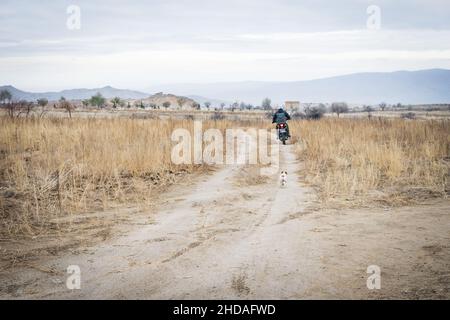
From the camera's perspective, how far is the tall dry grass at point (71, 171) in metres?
6.20

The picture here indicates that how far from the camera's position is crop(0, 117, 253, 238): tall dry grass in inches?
244

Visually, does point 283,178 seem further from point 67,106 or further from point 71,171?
point 67,106

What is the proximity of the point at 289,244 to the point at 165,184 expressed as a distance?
4079 mm

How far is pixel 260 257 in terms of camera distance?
429 centimetres

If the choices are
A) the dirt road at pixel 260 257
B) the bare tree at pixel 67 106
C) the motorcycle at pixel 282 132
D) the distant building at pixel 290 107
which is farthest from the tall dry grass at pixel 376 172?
the distant building at pixel 290 107

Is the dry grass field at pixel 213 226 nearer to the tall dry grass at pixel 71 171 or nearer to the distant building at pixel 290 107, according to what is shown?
the tall dry grass at pixel 71 171

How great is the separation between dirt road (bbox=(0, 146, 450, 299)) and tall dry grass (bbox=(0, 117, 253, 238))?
52.0 inches

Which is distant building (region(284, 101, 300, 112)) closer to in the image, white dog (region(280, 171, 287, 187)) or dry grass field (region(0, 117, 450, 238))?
dry grass field (region(0, 117, 450, 238))

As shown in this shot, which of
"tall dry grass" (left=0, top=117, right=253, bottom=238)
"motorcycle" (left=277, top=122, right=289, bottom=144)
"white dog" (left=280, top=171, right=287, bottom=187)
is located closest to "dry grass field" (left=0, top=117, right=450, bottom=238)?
"tall dry grass" (left=0, top=117, right=253, bottom=238)

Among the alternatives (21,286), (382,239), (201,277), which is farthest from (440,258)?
(21,286)

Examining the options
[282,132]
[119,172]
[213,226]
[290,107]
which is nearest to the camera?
[213,226]

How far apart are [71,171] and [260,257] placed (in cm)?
554

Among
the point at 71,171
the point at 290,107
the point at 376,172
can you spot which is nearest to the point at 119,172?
the point at 71,171
